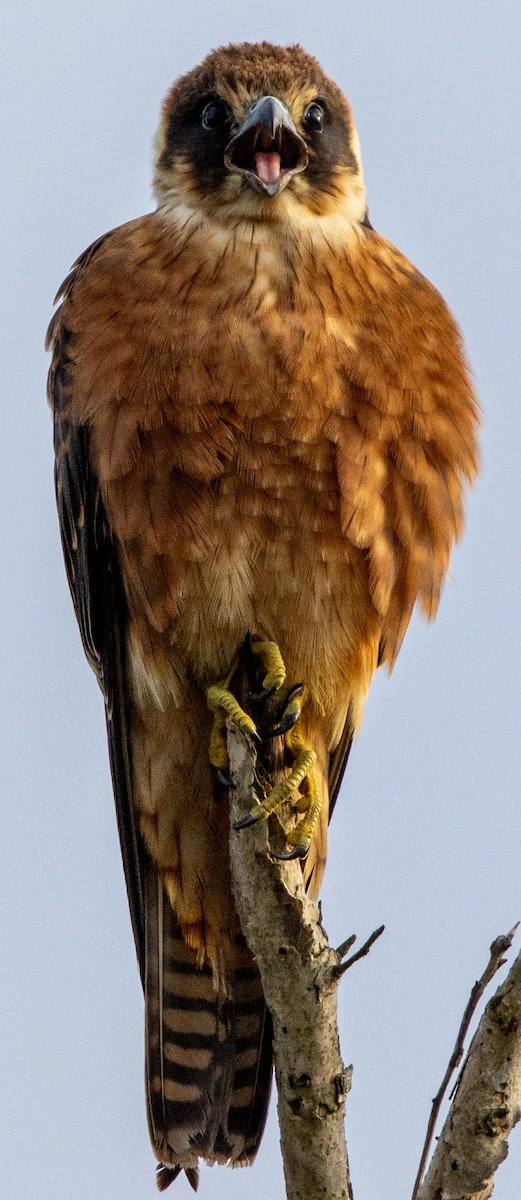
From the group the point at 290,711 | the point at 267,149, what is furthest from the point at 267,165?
the point at 290,711

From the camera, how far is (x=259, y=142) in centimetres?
323

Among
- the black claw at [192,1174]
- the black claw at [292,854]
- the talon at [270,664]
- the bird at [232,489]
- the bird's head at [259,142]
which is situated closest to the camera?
the black claw at [292,854]

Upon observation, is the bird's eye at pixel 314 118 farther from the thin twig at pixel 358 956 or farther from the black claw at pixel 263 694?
the thin twig at pixel 358 956

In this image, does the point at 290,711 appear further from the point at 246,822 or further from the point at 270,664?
the point at 246,822

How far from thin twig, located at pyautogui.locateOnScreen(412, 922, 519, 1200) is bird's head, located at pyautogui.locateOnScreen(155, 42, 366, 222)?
175 centimetres

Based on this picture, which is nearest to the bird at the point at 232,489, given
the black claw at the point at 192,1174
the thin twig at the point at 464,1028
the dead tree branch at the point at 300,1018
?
the black claw at the point at 192,1174

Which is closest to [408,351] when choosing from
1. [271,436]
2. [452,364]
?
[452,364]

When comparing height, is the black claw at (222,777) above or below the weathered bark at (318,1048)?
above

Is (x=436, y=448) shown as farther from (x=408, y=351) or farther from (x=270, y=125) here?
(x=270, y=125)

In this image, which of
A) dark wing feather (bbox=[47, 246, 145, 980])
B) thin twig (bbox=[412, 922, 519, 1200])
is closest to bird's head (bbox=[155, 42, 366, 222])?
dark wing feather (bbox=[47, 246, 145, 980])

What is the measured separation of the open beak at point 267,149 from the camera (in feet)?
10.3

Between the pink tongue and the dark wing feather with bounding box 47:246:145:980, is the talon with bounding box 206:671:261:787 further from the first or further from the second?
the pink tongue

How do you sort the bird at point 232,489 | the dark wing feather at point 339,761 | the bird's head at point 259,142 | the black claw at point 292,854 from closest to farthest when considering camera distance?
the black claw at point 292,854 < the bird at point 232,489 < the bird's head at point 259,142 < the dark wing feather at point 339,761

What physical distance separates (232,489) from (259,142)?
0.84m
